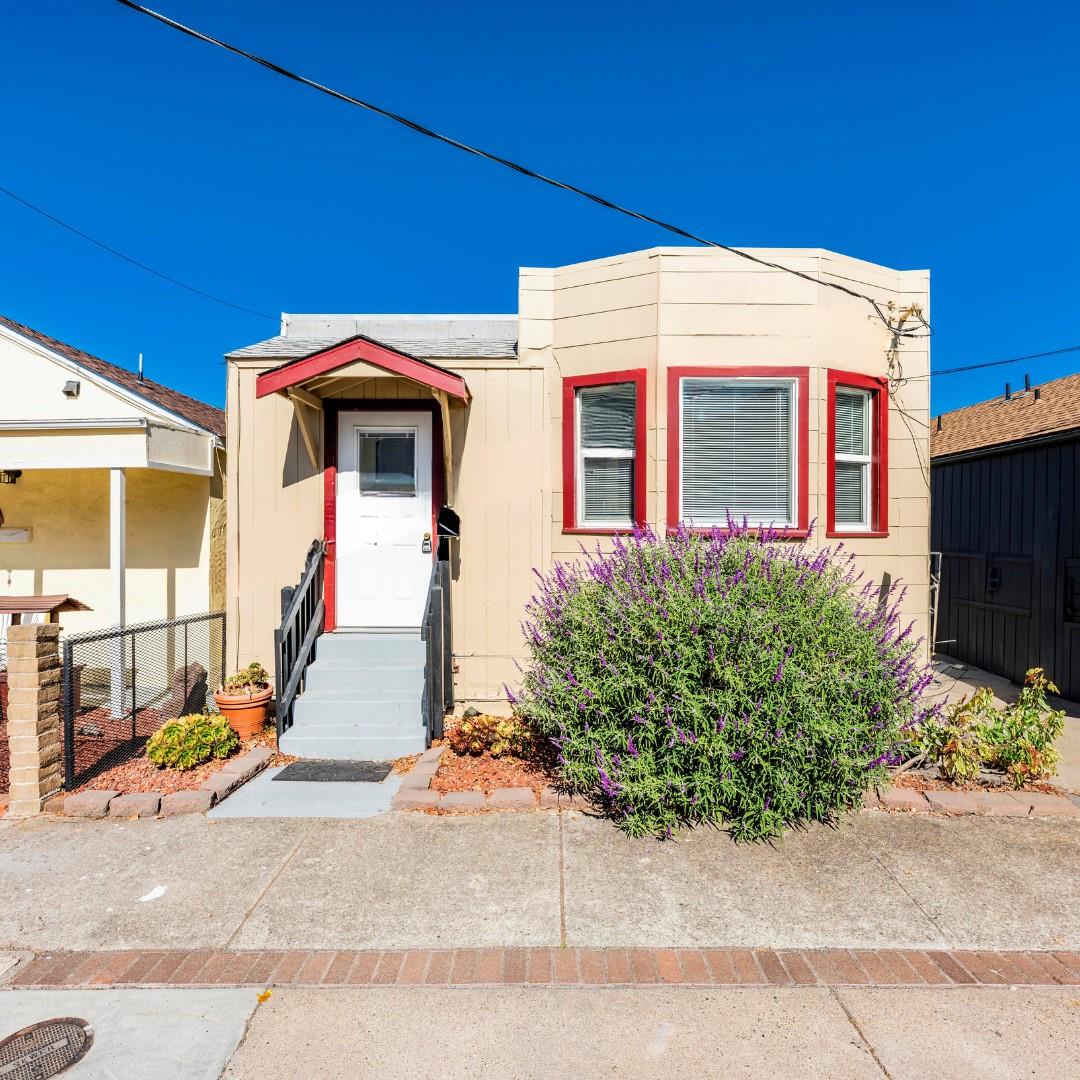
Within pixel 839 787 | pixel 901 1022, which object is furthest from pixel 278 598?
pixel 901 1022

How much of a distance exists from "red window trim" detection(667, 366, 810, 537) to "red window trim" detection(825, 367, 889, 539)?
0.25 metres

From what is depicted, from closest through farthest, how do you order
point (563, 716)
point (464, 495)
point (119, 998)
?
point (119, 998) → point (563, 716) → point (464, 495)

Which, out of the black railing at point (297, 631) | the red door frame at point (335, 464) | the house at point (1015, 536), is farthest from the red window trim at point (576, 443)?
the house at point (1015, 536)

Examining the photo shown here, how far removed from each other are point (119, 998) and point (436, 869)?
1.56 m

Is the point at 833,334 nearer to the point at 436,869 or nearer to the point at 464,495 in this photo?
the point at 464,495

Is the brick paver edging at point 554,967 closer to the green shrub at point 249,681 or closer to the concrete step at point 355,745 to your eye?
the concrete step at point 355,745

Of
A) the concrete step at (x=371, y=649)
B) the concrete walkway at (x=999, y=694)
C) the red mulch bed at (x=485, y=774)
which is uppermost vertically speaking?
the concrete step at (x=371, y=649)

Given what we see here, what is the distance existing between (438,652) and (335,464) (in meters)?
2.41

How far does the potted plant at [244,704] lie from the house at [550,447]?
445mm

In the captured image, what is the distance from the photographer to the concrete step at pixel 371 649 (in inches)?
245

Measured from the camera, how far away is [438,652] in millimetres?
5855

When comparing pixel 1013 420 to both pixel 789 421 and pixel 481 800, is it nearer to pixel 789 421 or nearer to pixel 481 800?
pixel 789 421

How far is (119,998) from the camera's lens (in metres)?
2.71

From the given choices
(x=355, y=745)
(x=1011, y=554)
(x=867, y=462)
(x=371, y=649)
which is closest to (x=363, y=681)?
(x=371, y=649)
